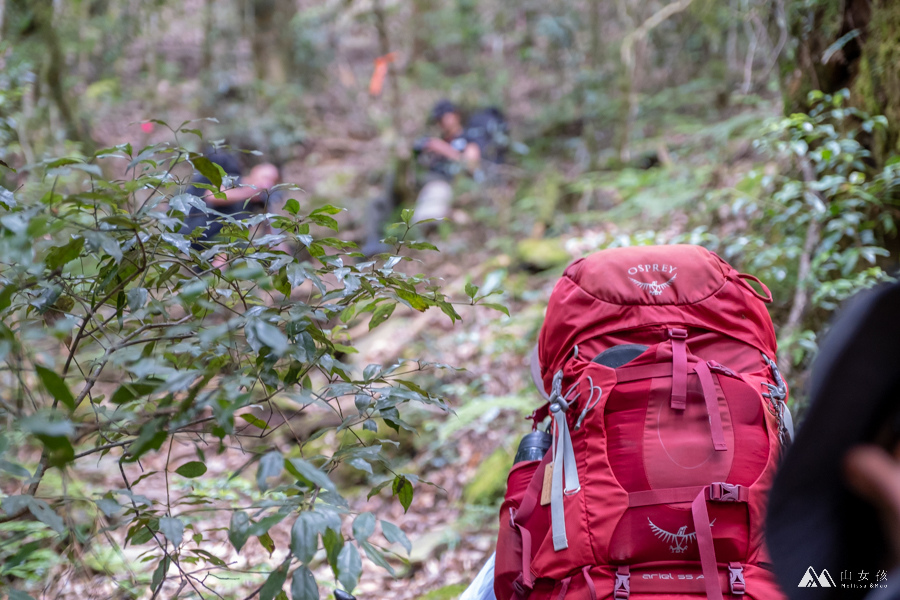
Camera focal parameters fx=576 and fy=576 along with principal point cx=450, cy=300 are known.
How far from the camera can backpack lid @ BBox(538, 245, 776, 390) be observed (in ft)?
5.80

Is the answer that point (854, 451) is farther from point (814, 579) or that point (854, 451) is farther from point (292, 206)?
point (292, 206)

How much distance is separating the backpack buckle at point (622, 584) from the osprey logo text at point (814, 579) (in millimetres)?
783

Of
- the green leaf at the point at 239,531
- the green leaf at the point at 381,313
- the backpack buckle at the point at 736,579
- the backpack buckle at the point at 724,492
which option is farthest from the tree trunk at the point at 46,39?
the backpack buckle at the point at 736,579

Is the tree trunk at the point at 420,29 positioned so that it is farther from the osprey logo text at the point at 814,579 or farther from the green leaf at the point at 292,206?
the osprey logo text at the point at 814,579

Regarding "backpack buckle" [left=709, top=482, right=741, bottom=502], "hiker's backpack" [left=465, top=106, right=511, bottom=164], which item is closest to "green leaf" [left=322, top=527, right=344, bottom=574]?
"backpack buckle" [left=709, top=482, right=741, bottom=502]

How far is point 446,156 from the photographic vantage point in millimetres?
8898

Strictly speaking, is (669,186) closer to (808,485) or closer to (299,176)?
(808,485)

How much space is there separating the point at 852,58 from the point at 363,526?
3872 millimetres

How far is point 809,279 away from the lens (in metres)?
3.10

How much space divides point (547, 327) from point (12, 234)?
57.3 inches

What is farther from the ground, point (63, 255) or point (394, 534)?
point (63, 255)

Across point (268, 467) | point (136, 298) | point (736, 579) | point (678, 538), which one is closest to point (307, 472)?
point (268, 467)

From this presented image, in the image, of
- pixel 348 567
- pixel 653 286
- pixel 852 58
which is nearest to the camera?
pixel 348 567

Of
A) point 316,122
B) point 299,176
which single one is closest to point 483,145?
point 299,176
